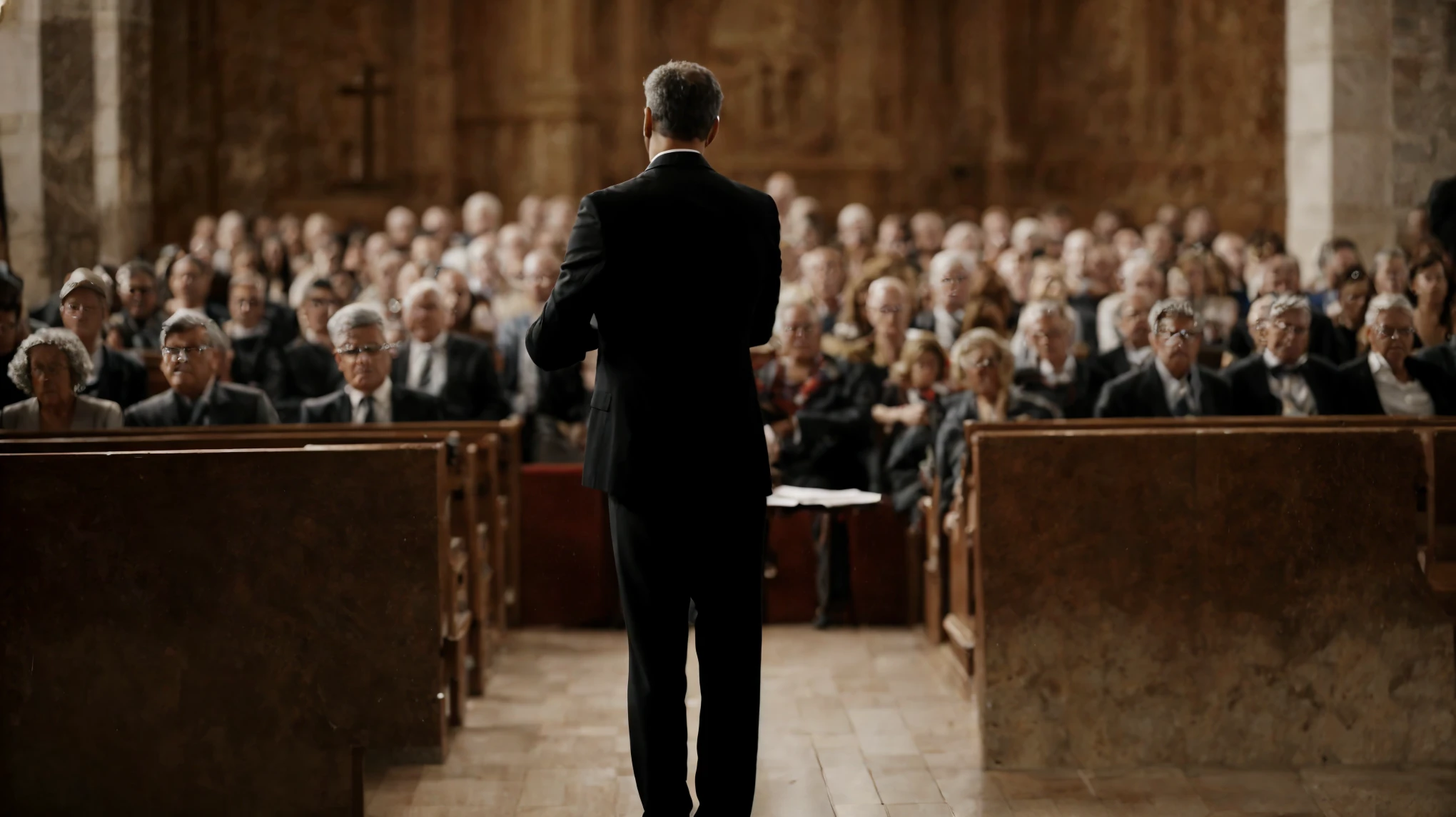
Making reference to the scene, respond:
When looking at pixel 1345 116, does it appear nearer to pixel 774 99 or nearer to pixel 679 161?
pixel 774 99

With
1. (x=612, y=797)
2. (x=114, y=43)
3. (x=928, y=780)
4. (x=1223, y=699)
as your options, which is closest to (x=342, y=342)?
(x=612, y=797)

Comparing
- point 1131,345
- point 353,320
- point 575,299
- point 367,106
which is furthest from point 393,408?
point 367,106

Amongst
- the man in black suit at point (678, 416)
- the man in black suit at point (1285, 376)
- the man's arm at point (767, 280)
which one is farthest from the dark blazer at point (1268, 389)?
the man in black suit at point (678, 416)

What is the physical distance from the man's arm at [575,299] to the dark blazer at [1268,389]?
3.16 meters

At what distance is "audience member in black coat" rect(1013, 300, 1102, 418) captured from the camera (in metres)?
6.00

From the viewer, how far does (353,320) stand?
17.7 ft

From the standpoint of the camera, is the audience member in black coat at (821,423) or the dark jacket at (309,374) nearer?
the audience member in black coat at (821,423)

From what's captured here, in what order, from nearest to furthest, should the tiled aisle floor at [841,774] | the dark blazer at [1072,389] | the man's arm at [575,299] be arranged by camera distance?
the man's arm at [575,299]
the tiled aisle floor at [841,774]
the dark blazer at [1072,389]

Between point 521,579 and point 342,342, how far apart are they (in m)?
1.34

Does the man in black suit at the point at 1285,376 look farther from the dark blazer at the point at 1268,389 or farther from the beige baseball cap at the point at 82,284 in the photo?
the beige baseball cap at the point at 82,284

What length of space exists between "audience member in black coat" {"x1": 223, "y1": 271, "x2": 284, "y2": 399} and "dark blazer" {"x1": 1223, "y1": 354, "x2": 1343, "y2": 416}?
394cm

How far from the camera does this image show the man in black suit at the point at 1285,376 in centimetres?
564

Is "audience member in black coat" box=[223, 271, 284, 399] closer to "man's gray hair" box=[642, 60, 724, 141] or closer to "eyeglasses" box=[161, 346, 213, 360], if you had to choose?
"eyeglasses" box=[161, 346, 213, 360]

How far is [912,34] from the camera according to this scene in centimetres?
1392
